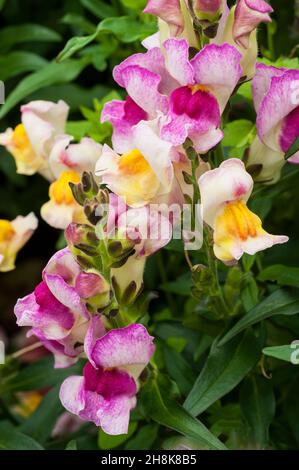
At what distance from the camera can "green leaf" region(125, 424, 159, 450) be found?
123 centimetres

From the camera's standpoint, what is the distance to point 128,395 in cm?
102

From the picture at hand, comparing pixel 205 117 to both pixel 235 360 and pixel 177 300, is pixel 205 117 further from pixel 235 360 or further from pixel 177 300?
pixel 177 300

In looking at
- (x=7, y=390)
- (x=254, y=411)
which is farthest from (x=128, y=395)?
(x=7, y=390)

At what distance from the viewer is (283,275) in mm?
1093

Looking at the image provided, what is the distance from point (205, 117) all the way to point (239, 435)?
0.41m

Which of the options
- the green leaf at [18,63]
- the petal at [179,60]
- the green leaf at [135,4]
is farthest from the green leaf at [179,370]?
the green leaf at [18,63]

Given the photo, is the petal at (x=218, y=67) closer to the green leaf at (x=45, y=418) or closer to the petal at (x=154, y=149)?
the petal at (x=154, y=149)

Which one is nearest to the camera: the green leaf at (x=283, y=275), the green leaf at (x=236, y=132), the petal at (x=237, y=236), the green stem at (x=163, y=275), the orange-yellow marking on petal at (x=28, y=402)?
the petal at (x=237, y=236)

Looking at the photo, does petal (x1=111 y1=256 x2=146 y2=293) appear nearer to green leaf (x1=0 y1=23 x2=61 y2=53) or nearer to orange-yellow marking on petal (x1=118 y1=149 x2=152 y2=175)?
orange-yellow marking on petal (x1=118 y1=149 x2=152 y2=175)

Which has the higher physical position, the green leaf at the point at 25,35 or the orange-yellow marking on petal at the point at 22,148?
the orange-yellow marking on petal at the point at 22,148

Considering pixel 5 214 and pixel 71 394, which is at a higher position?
pixel 71 394

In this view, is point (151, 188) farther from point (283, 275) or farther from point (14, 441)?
point (14, 441)

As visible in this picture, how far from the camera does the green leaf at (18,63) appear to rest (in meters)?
1.59

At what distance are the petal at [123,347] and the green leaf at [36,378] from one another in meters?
0.35
